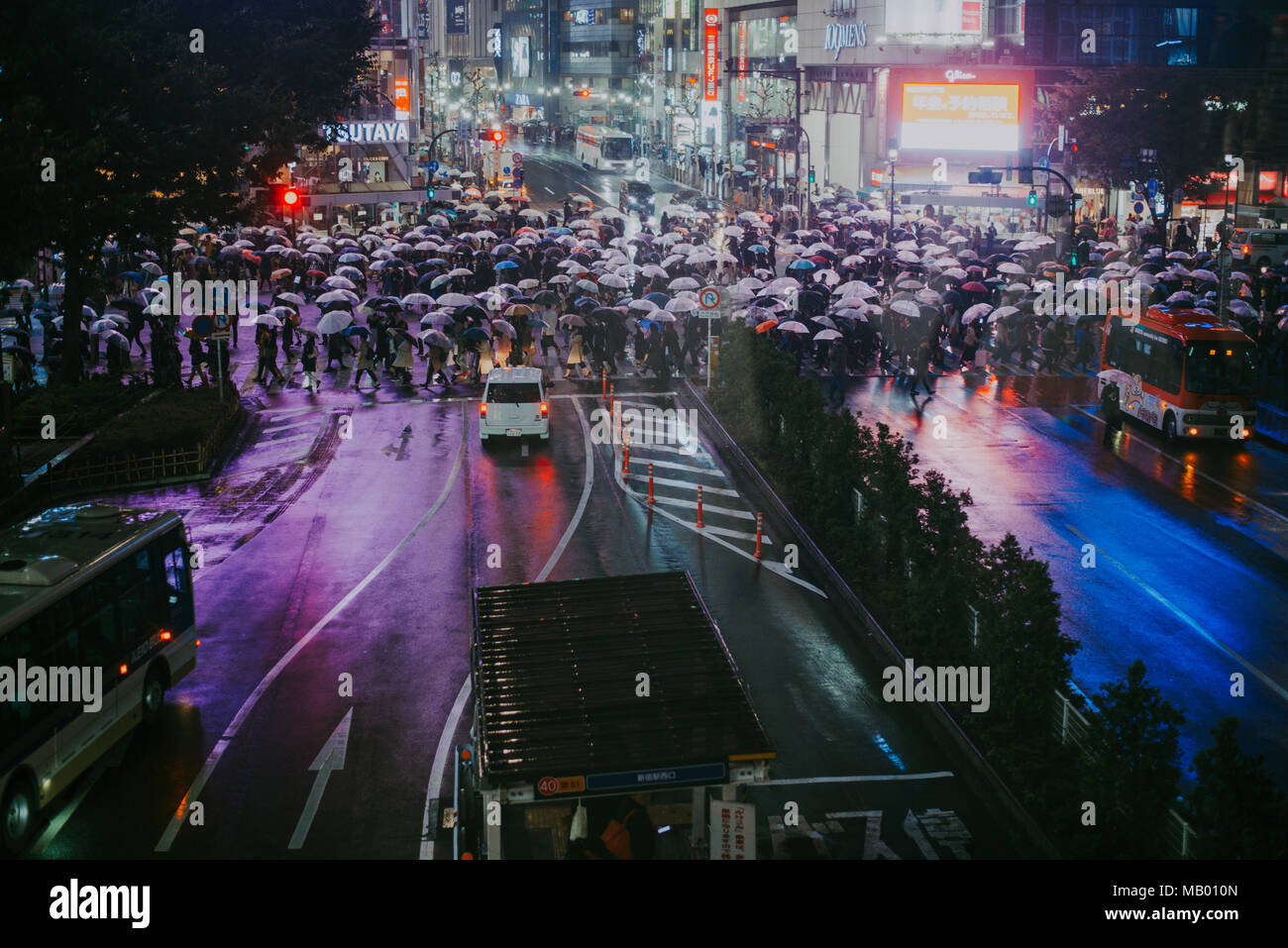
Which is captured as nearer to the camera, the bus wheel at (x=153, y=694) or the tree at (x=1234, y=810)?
the tree at (x=1234, y=810)

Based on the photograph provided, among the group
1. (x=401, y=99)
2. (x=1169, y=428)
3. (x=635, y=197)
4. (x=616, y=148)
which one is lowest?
(x=1169, y=428)

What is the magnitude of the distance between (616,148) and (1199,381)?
104308mm

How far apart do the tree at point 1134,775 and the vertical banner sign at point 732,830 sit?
146 inches

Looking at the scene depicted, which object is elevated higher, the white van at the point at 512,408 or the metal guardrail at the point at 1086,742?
the white van at the point at 512,408

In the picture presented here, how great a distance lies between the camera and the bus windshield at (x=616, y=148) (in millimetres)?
131250

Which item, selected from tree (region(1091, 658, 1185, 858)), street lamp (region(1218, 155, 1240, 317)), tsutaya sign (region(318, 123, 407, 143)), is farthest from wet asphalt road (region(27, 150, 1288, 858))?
tsutaya sign (region(318, 123, 407, 143))

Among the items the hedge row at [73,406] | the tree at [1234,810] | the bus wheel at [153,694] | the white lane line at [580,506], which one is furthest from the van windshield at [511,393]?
the tree at [1234,810]

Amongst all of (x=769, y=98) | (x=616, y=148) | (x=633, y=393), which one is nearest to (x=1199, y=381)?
(x=633, y=393)

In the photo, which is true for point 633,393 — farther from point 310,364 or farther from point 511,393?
point 310,364

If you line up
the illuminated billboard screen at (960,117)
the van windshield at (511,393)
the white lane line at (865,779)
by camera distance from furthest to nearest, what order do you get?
the illuminated billboard screen at (960,117)
the van windshield at (511,393)
the white lane line at (865,779)

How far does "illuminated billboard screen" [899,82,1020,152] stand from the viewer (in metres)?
82.8

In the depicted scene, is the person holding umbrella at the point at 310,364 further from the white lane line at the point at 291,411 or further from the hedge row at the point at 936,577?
the hedge row at the point at 936,577

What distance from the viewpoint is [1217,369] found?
32000mm
